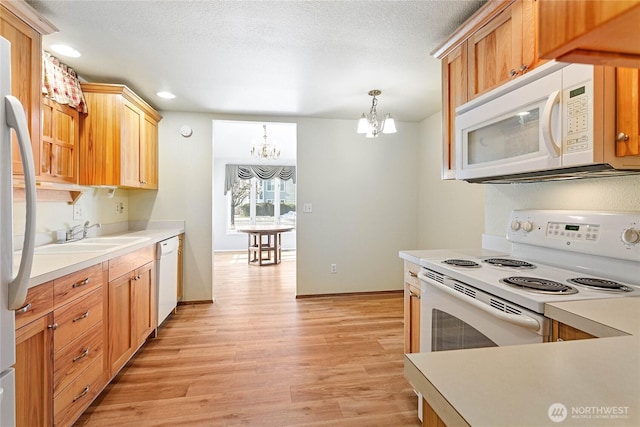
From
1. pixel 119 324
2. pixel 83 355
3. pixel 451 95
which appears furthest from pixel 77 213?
pixel 451 95

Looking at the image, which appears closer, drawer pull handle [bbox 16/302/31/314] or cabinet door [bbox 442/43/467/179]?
drawer pull handle [bbox 16/302/31/314]

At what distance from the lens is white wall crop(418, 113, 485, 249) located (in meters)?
2.87

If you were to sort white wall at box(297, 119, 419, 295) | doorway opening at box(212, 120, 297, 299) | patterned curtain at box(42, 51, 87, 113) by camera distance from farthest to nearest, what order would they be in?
1. doorway opening at box(212, 120, 297, 299)
2. white wall at box(297, 119, 419, 295)
3. patterned curtain at box(42, 51, 87, 113)

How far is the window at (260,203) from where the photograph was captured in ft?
25.0

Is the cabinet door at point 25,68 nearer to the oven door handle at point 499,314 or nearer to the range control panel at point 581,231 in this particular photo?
the oven door handle at point 499,314

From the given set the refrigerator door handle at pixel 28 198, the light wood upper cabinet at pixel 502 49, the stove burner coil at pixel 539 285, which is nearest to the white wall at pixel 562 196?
the stove burner coil at pixel 539 285

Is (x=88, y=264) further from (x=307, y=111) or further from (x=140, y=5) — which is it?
(x=307, y=111)

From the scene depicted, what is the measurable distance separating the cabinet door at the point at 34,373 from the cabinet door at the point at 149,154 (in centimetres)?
192

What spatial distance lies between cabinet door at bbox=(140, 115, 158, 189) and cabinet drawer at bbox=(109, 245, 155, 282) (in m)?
0.82

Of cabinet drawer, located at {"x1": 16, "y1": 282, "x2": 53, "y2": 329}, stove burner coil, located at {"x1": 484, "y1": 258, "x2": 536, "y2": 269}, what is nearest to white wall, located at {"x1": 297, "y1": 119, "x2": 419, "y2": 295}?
stove burner coil, located at {"x1": 484, "y1": 258, "x2": 536, "y2": 269}

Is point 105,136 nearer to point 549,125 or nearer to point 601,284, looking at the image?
point 549,125

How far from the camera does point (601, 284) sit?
3.64ft

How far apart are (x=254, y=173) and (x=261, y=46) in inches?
223

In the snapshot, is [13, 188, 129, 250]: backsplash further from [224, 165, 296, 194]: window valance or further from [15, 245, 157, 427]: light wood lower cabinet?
[224, 165, 296, 194]: window valance
